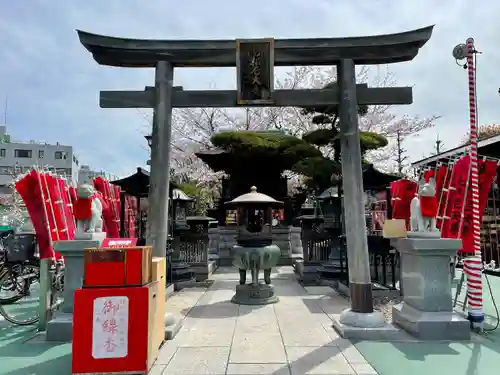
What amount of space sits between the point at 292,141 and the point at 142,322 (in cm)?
1553

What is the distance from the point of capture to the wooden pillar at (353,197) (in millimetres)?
5844

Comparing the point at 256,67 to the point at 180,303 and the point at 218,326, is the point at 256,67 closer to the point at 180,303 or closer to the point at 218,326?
the point at 218,326

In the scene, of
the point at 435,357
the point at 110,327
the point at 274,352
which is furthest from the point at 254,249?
the point at 110,327

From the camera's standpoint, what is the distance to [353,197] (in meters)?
6.04

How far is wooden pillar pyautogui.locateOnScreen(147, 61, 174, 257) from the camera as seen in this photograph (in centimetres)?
595

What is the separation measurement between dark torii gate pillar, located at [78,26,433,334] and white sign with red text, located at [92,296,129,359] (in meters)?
2.21

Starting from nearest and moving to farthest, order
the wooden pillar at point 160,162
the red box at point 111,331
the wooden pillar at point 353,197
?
1. the red box at point 111,331
2. the wooden pillar at point 353,197
3. the wooden pillar at point 160,162

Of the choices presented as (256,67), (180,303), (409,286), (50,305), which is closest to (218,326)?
(180,303)

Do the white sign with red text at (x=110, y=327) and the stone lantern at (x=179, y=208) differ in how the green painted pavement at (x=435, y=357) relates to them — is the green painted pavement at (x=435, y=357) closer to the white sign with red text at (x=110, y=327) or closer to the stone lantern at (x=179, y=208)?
the white sign with red text at (x=110, y=327)

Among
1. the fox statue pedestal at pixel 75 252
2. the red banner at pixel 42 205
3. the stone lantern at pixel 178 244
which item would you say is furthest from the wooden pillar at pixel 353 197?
the stone lantern at pixel 178 244

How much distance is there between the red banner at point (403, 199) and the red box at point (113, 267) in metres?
7.88

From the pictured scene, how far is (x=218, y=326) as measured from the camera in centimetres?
637

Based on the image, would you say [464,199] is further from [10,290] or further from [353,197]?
[10,290]

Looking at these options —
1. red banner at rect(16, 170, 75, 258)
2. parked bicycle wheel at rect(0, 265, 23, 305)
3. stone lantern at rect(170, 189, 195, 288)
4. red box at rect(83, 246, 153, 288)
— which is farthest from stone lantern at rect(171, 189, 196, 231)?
red box at rect(83, 246, 153, 288)
